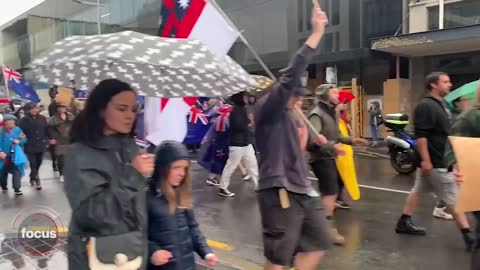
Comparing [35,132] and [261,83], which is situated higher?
[261,83]

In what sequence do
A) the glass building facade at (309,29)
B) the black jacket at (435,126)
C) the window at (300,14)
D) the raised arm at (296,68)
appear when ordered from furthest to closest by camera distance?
the window at (300,14) < the glass building facade at (309,29) < the black jacket at (435,126) < the raised arm at (296,68)

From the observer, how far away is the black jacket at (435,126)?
5.37 metres

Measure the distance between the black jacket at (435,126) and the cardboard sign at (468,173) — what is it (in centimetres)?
202

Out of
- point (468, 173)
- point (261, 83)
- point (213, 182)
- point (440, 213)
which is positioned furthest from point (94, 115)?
point (213, 182)

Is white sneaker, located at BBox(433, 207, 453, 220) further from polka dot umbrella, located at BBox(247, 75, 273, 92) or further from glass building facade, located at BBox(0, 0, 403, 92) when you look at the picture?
glass building facade, located at BBox(0, 0, 403, 92)

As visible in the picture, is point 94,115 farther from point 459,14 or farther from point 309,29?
point 309,29

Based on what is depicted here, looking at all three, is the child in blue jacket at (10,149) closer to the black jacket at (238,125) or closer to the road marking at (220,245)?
the black jacket at (238,125)

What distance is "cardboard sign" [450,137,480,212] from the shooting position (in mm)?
3354

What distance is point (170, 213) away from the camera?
9.43 ft

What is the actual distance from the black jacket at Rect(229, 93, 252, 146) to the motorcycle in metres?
3.64

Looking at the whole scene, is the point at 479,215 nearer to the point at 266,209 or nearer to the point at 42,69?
the point at 266,209

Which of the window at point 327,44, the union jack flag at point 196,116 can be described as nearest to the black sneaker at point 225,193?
the union jack flag at point 196,116

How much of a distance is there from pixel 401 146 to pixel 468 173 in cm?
727

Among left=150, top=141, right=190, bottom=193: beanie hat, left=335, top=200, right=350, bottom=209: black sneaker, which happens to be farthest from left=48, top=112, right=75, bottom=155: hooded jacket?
left=150, top=141, right=190, bottom=193: beanie hat
